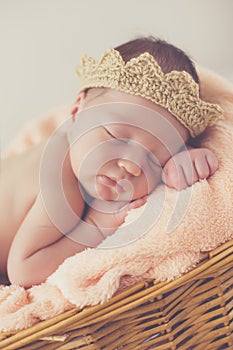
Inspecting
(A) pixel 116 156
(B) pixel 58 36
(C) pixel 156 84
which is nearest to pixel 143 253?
(A) pixel 116 156

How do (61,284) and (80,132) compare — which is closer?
(61,284)

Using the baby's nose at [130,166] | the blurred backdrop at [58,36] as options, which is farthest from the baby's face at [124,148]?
the blurred backdrop at [58,36]

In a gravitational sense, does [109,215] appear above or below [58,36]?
below

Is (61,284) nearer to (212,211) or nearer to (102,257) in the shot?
(102,257)

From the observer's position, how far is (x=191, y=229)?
100 centimetres

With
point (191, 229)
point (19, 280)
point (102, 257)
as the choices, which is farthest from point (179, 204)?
point (19, 280)

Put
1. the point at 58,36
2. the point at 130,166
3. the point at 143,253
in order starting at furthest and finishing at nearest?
the point at 58,36
the point at 130,166
the point at 143,253

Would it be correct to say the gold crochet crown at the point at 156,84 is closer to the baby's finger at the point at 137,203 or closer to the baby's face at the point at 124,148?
the baby's face at the point at 124,148

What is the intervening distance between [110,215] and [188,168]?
6.5 inches

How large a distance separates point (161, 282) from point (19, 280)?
0.91 ft

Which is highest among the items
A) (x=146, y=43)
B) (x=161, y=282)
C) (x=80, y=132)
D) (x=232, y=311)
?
(x=146, y=43)

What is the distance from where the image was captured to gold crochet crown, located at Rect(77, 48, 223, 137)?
1091 millimetres

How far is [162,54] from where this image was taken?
1.15 metres

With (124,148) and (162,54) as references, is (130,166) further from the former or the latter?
(162,54)
